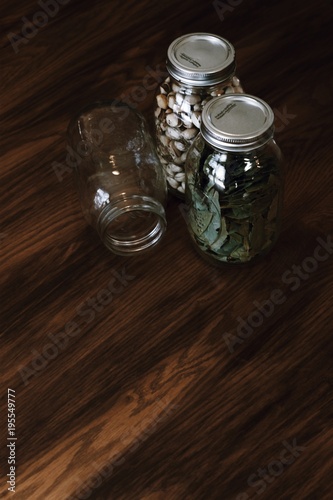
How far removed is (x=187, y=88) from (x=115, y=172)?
0.16 metres

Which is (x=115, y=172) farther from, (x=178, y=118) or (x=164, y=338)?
(x=164, y=338)

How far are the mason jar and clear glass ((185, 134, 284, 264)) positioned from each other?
55mm

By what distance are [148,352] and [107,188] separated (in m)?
0.23

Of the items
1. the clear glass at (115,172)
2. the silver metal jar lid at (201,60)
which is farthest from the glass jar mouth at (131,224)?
the silver metal jar lid at (201,60)

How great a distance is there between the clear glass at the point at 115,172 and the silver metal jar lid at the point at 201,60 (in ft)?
0.39

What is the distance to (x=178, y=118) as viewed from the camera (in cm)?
94

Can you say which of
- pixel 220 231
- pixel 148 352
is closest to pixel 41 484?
pixel 148 352

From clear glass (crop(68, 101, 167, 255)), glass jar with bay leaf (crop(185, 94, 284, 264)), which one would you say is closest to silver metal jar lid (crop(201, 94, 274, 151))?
glass jar with bay leaf (crop(185, 94, 284, 264))

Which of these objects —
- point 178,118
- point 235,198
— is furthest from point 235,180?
point 178,118

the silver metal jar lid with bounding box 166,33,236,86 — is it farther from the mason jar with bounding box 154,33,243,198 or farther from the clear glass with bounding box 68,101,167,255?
the clear glass with bounding box 68,101,167,255

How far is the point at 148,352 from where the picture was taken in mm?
893

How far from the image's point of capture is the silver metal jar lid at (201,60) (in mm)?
874

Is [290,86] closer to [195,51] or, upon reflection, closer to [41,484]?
[195,51]

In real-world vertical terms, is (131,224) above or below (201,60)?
below
